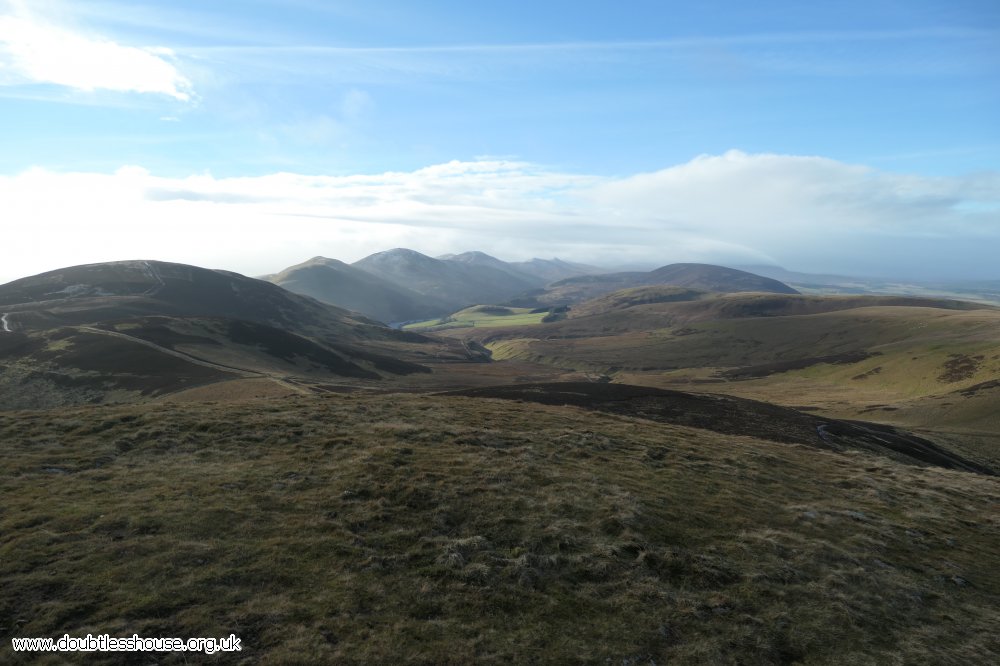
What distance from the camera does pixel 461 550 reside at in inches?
744

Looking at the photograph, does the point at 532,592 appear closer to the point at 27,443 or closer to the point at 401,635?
the point at 401,635

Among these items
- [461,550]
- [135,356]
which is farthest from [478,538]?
[135,356]

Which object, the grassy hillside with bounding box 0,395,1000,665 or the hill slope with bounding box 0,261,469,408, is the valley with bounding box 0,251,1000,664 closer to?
the grassy hillside with bounding box 0,395,1000,665

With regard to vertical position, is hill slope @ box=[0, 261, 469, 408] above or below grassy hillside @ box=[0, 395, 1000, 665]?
below

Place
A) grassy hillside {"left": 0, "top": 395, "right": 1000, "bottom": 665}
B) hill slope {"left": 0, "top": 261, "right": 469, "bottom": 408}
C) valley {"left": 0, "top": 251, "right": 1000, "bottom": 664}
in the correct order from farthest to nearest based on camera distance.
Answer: hill slope {"left": 0, "top": 261, "right": 469, "bottom": 408}
valley {"left": 0, "top": 251, "right": 1000, "bottom": 664}
grassy hillside {"left": 0, "top": 395, "right": 1000, "bottom": 665}

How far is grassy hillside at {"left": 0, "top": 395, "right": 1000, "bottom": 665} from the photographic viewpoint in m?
14.4

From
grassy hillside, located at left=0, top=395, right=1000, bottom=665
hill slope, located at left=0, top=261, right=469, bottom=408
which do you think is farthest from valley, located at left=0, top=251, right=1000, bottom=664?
hill slope, located at left=0, top=261, right=469, bottom=408

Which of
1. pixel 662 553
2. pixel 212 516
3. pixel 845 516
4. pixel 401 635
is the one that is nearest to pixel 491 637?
pixel 401 635

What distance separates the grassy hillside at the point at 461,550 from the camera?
14.4 m

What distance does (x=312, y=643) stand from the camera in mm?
13312

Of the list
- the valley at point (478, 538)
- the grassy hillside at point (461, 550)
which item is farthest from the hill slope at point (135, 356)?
the grassy hillside at point (461, 550)

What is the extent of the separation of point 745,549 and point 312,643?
1754cm

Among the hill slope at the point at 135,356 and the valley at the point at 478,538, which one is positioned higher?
the valley at the point at 478,538

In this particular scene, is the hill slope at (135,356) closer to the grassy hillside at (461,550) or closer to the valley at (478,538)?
the valley at (478,538)
